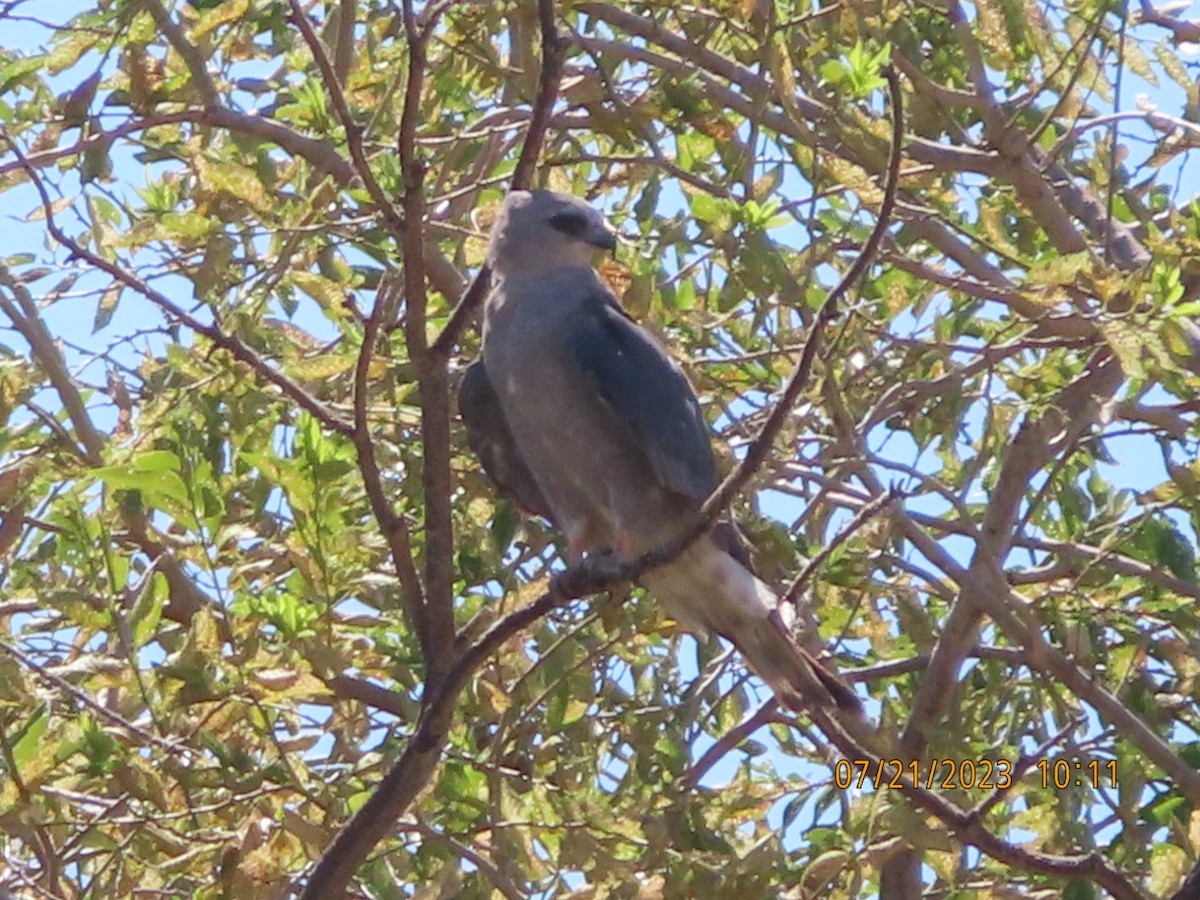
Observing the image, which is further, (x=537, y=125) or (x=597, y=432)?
(x=597, y=432)

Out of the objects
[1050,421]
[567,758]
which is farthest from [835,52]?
[567,758]

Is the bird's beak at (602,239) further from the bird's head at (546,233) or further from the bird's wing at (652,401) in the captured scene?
the bird's wing at (652,401)

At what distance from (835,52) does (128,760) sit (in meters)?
2.55

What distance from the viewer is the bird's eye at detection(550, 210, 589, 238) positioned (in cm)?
498

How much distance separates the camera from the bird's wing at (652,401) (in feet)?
15.2

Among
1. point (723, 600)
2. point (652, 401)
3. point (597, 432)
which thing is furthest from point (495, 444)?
point (723, 600)

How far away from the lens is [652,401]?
15.2 ft

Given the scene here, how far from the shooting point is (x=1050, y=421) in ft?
15.7

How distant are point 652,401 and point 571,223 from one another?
26.7 inches
